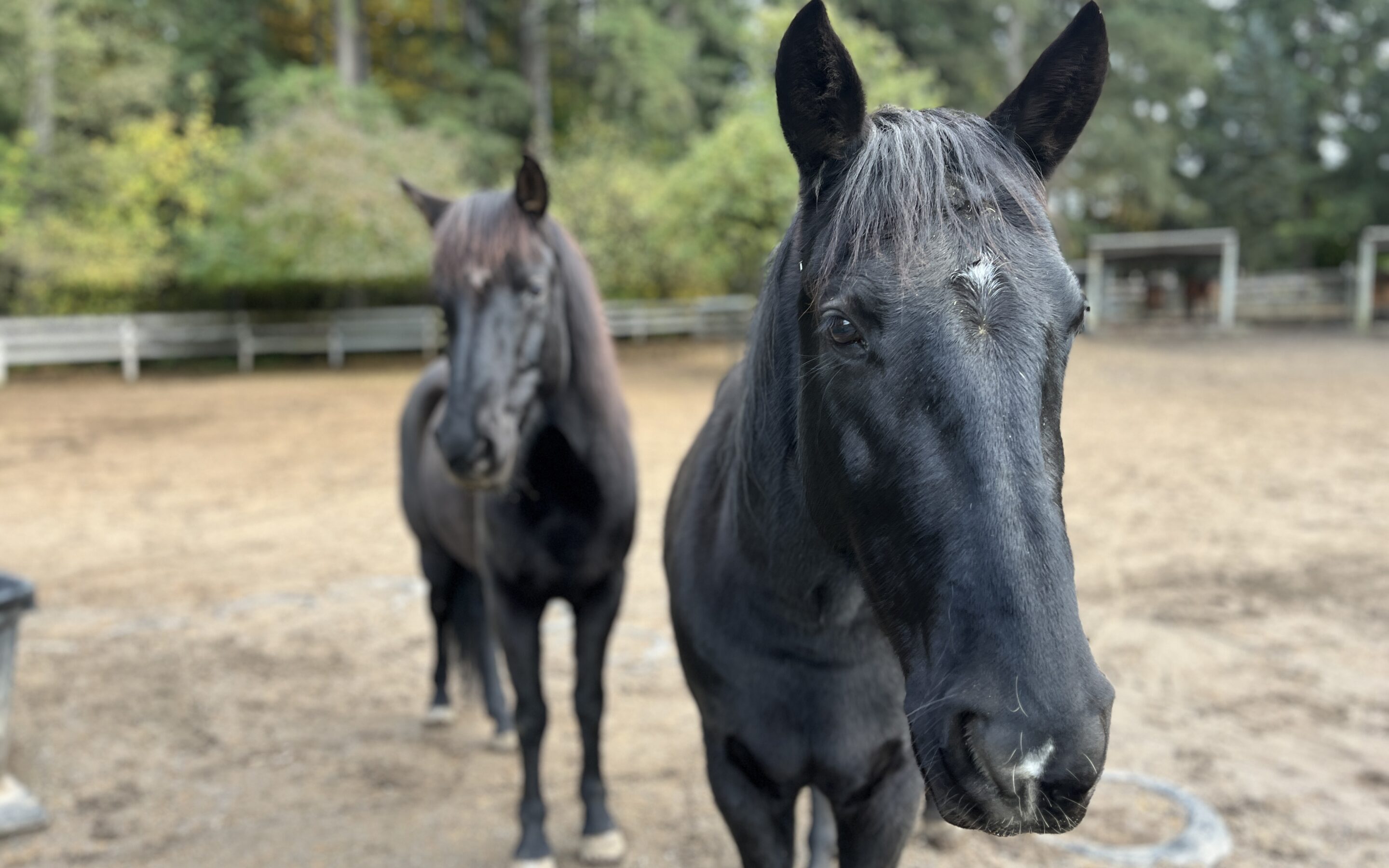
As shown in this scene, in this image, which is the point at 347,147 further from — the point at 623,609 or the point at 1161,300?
the point at 1161,300

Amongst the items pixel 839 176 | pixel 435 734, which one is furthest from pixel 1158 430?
pixel 839 176

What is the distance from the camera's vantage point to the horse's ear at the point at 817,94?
4.25 feet

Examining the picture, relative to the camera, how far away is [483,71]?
78.5ft

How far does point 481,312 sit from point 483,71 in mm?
23589

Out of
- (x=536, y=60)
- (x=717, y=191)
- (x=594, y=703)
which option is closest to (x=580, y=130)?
(x=536, y=60)

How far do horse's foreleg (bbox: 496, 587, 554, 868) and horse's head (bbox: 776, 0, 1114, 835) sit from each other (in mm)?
1848

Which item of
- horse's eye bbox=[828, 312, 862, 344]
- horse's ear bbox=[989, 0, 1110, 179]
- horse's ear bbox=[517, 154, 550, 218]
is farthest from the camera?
horse's ear bbox=[517, 154, 550, 218]

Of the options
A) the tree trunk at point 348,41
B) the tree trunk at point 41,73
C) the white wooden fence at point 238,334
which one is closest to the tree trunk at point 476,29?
the tree trunk at point 348,41

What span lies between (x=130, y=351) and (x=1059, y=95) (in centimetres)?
2071

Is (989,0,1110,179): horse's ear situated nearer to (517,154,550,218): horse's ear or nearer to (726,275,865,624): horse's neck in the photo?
(726,275,865,624): horse's neck

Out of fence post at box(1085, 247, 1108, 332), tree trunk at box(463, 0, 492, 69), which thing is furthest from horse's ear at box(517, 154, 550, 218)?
tree trunk at box(463, 0, 492, 69)

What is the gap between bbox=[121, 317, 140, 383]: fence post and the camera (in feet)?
59.1

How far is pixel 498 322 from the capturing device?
9.19ft

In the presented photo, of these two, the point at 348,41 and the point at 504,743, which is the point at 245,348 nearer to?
the point at 348,41
